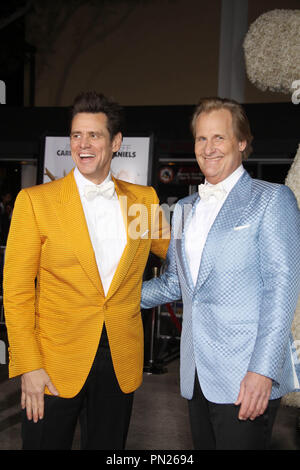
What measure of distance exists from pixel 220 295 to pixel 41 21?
8.05m

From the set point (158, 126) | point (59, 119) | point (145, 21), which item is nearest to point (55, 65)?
point (145, 21)

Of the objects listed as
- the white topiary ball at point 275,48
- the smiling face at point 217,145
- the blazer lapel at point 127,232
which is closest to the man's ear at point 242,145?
the smiling face at point 217,145

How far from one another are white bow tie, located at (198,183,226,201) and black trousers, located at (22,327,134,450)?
551mm

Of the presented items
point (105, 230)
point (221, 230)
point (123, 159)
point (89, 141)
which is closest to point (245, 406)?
point (221, 230)

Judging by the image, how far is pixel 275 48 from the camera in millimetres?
3109

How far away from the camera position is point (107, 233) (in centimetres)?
179

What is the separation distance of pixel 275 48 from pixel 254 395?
229 centimetres

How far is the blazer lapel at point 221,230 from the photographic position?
5.17 ft

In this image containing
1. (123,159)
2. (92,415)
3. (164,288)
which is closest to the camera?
(92,415)

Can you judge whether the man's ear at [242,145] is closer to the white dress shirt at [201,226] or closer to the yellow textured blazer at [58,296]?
the white dress shirt at [201,226]

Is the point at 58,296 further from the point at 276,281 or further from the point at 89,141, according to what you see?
the point at 276,281

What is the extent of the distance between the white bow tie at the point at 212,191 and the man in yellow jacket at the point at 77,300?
0.29 metres

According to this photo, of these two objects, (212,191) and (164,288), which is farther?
(164,288)

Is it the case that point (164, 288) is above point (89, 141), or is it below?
below
